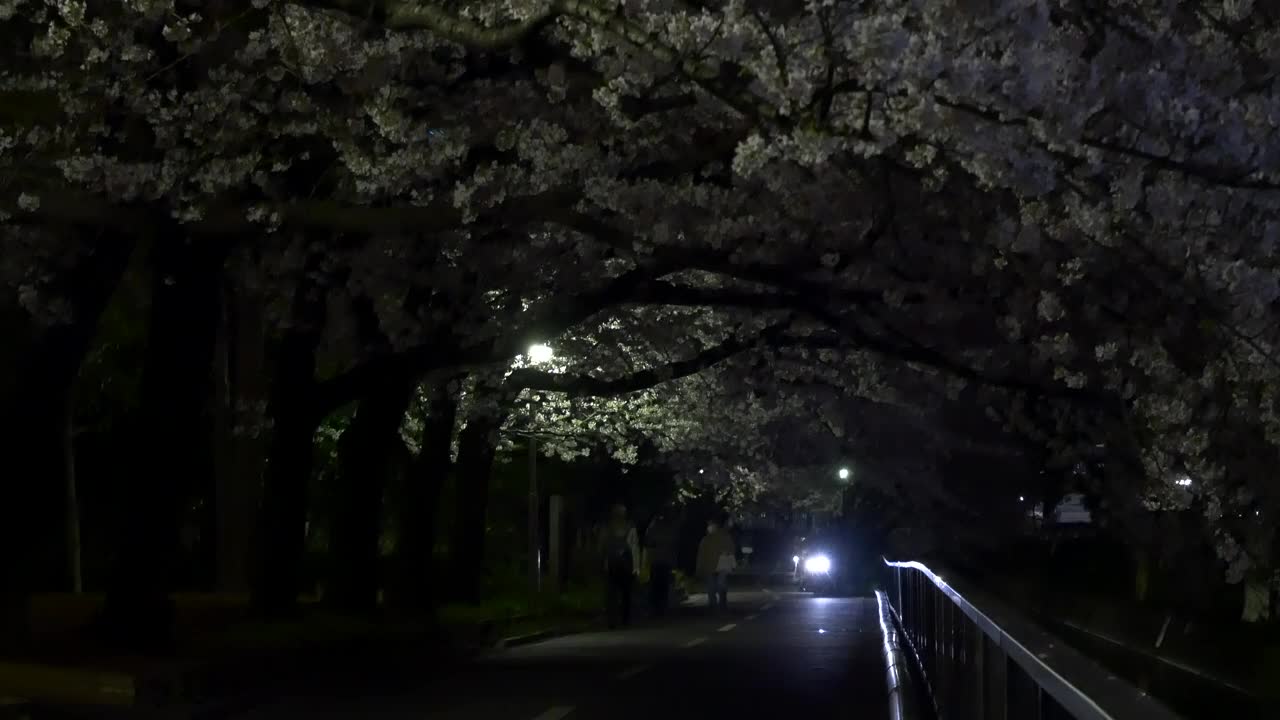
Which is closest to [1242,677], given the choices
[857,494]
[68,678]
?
[68,678]

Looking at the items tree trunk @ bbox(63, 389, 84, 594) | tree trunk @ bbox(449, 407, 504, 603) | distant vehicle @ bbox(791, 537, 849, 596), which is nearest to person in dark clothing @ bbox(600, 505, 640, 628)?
tree trunk @ bbox(449, 407, 504, 603)

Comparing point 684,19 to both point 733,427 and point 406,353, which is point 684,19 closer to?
point 406,353

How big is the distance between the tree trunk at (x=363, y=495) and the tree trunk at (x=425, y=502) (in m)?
2.28

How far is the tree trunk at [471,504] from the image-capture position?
3406cm

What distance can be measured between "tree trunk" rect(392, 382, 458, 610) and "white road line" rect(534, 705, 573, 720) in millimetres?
14806

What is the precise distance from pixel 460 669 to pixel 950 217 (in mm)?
7129

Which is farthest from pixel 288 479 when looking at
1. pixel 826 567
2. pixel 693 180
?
pixel 826 567

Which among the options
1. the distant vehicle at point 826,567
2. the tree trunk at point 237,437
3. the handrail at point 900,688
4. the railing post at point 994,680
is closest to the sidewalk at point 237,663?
the tree trunk at point 237,437

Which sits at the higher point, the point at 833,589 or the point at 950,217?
the point at 950,217

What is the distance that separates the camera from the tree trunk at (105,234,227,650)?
18547 millimetres

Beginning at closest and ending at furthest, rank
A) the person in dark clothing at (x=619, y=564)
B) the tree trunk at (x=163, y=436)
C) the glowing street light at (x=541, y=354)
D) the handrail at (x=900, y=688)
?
1. the handrail at (x=900, y=688)
2. the tree trunk at (x=163, y=436)
3. the glowing street light at (x=541, y=354)
4. the person in dark clothing at (x=619, y=564)

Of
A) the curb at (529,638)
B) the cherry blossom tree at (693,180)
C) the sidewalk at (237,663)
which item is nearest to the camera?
the cherry blossom tree at (693,180)

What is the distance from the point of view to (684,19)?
1212 centimetres

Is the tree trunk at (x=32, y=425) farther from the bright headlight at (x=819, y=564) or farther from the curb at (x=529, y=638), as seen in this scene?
the bright headlight at (x=819, y=564)
